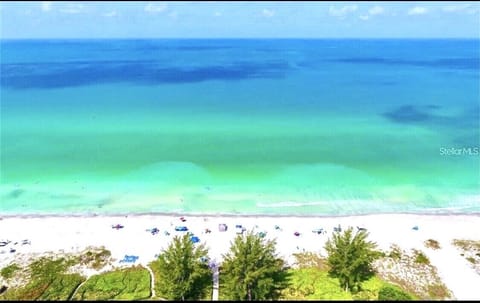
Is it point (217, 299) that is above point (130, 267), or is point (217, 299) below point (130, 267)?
below

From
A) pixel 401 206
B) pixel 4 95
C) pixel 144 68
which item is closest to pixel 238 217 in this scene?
pixel 401 206

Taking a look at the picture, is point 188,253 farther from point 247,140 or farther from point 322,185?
point 247,140

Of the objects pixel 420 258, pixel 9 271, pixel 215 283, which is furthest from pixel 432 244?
pixel 9 271

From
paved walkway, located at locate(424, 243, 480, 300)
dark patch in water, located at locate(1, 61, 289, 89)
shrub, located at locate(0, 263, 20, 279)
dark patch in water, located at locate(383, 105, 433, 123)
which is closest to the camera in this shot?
paved walkway, located at locate(424, 243, 480, 300)

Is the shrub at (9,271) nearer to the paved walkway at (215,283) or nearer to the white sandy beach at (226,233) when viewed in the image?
the white sandy beach at (226,233)

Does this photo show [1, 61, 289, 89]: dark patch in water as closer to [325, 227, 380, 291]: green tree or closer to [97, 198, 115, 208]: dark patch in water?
[97, 198, 115, 208]: dark patch in water

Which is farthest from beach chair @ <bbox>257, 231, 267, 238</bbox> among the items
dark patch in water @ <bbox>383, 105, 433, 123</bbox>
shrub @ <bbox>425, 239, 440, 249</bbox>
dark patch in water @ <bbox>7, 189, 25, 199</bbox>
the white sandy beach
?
dark patch in water @ <bbox>383, 105, 433, 123</bbox>
